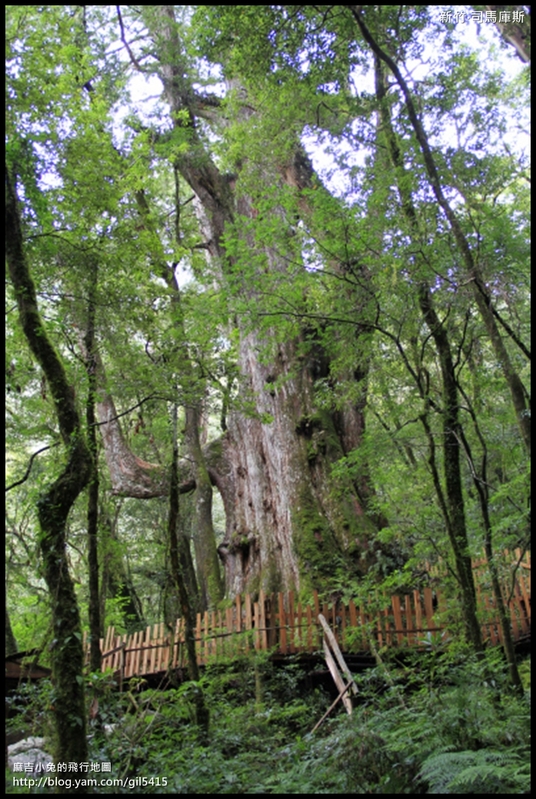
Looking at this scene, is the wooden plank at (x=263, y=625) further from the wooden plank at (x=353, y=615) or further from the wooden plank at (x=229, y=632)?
the wooden plank at (x=353, y=615)

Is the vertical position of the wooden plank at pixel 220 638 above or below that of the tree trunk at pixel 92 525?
below

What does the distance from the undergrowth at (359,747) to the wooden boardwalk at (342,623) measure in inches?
53.6

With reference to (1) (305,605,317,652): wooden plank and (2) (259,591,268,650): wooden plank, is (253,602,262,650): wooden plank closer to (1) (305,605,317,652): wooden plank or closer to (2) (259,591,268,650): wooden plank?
(2) (259,591,268,650): wooden plank

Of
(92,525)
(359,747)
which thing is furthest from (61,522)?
(359,747)

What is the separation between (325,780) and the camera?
3635mm

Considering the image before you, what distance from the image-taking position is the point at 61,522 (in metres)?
4.46

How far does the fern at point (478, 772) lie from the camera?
2959 millimetres

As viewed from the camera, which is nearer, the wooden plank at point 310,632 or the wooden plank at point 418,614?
the wooden plank at point 418,614

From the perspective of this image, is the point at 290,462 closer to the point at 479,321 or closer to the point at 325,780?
the point at 479,321

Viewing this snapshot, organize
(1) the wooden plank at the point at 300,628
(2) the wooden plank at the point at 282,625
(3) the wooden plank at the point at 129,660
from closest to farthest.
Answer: (1) the wooden plank at the point at 300,628, (2) the wooden plank at the point at 282,625, (3) the wooden plank at the point at 129,660

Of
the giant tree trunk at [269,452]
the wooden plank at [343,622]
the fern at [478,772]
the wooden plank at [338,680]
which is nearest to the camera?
the fern at [478,772]

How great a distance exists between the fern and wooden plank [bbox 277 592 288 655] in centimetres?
500

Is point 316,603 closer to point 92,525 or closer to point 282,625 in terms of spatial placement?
point 282,625

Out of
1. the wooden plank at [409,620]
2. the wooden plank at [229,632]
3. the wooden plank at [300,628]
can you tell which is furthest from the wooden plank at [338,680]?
the wooden plank at [229,632]
